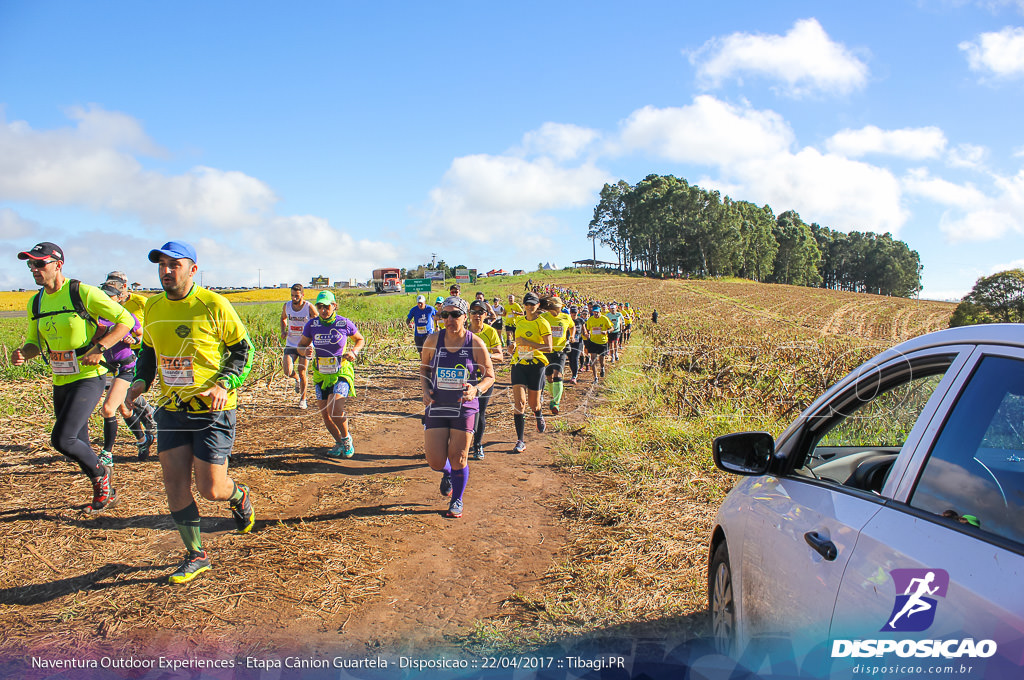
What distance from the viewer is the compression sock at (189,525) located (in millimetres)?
3760

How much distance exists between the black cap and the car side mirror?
5153mm

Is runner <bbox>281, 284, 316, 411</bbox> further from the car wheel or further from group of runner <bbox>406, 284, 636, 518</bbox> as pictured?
the car wheel

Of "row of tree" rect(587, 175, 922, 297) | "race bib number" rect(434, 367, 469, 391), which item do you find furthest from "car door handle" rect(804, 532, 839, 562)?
"row of tree" rect(587, 175, 922, 297)

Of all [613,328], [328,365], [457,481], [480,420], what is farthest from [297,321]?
[613,328]

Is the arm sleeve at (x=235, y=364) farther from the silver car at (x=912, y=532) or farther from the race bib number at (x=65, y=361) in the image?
the silver car at (x=912, y=532)

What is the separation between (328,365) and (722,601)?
5051 millimetres

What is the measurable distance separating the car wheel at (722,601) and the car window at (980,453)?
1.18 meters

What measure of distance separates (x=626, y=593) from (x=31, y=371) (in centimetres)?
1219

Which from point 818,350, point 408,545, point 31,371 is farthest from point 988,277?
point 31,371

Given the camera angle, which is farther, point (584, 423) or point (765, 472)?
point (584, 423)

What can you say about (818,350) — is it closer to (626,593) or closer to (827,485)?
(626,593)

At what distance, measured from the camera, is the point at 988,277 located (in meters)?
6.71

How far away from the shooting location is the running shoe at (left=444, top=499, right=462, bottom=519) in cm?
516

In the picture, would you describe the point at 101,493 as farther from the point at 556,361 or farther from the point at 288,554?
the point at 556,361
